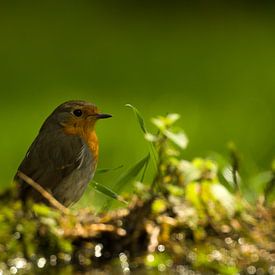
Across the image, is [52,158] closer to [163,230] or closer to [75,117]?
[75,117]

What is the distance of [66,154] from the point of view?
595 cm

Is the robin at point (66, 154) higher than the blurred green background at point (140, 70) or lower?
higher

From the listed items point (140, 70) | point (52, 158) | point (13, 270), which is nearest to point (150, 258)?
point (13, 270)

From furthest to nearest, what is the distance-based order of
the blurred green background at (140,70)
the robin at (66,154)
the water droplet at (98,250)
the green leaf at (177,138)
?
the blurred green background at (140,70), the robin at (66,154), the green leaf at (177,138), the water droplet at (98,250)

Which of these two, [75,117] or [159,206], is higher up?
[159,206]

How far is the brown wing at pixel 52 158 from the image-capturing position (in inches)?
229

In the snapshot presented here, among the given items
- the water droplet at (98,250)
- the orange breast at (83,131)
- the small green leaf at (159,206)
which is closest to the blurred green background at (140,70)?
the orange breast at (83,131)

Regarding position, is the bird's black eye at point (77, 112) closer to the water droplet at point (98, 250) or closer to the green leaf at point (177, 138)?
the green leaf at point (177, 138)

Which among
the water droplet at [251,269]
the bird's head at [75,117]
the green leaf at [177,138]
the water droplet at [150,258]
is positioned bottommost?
the bird's head at [75,117]

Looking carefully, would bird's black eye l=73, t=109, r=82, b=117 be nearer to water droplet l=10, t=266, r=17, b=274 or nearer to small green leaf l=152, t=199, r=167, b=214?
small green leaf l=152, t=199, r=167, b=214

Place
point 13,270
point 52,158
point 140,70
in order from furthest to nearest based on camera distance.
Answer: point 140,70, point 52,158, point 13,270

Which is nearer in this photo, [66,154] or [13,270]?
[13,270]

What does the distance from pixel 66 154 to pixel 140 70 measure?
18.1 ft

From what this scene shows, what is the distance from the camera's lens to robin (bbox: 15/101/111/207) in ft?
19.1
